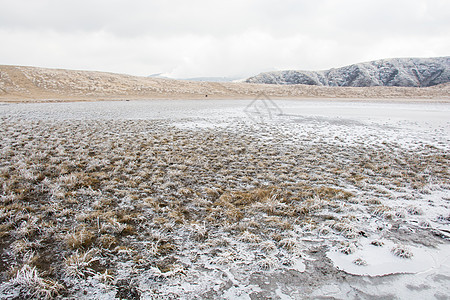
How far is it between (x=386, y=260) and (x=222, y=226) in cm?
295

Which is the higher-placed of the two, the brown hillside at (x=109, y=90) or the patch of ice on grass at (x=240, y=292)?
the brown hillside at (x=109, y=90)

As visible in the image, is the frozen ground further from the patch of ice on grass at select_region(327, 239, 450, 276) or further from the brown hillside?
the brown hillside

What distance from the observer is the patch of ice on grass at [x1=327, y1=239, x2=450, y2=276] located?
3.61 m

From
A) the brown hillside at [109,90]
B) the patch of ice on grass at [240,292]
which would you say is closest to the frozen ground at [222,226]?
the patch of ice on grass at [240,292]

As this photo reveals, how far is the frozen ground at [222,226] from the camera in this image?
3.32 m

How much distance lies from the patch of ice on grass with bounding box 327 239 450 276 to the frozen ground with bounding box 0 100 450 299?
24 mm

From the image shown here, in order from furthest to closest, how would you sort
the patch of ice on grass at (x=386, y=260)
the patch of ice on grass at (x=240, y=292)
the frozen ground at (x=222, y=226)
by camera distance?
the patch of ice on grass at (x=386, y=260)
the frozen ground at (x=222, y=226)
the patch of ice on grass at (x=240, y=292)

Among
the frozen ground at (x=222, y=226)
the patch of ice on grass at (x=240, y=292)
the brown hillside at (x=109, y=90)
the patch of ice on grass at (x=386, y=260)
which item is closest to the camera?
the patch of ice on grass at (x=240, y=292)

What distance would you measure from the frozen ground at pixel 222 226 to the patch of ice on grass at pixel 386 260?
2cm

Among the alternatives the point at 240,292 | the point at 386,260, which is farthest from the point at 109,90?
the point at 386,260

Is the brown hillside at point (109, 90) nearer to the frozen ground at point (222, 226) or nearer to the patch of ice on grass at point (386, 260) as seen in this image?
the frozen ground at point (222, 226)

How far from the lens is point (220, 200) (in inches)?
235

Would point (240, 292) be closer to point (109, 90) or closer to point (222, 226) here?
point (222, 226)

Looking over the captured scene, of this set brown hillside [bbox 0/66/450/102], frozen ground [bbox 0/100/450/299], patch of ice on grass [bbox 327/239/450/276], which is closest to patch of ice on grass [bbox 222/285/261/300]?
frozen ground [bbox 0/100/450/299]
